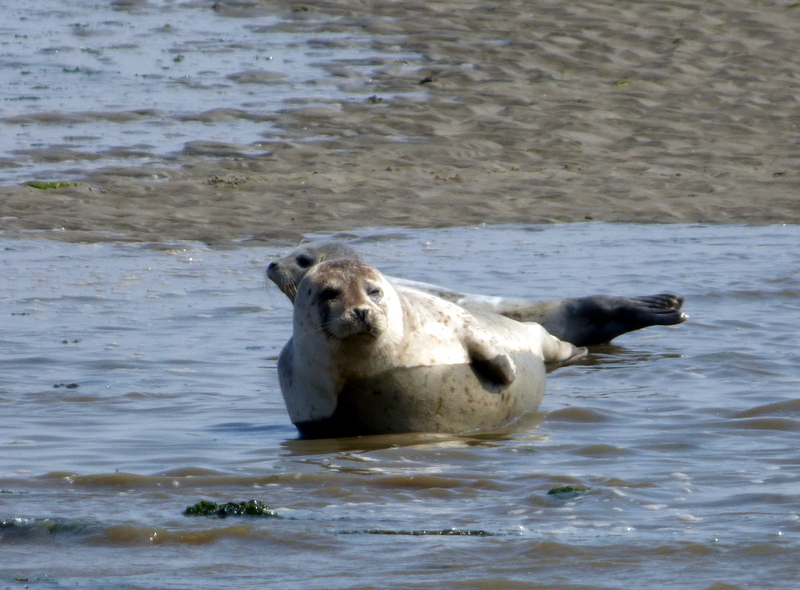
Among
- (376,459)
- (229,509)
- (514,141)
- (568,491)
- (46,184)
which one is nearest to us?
(229,509)

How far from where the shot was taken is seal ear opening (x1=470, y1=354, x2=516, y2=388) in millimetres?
5445

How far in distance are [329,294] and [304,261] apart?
4.34 ft

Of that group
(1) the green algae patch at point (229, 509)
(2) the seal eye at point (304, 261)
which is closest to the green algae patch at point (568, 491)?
(1) the green algae patch at point (229, 509)

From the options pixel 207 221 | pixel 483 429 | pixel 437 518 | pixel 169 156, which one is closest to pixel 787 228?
pixel 207 221

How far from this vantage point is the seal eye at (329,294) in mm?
5113

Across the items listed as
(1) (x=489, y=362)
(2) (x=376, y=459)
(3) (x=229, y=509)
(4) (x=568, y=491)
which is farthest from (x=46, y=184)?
(4) (x=568, y=491)

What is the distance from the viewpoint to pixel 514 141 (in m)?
13.3

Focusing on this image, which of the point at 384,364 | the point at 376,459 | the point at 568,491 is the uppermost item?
the point at 384,364

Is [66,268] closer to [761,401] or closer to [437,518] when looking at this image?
[761,401]

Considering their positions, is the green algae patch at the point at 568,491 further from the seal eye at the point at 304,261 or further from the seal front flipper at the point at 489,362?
the seal eye at the point at 304,261

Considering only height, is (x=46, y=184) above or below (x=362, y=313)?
below

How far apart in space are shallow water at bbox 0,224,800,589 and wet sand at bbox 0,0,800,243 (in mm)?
2289

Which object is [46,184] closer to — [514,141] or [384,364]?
[514,141]

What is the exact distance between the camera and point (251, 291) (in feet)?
28.2
